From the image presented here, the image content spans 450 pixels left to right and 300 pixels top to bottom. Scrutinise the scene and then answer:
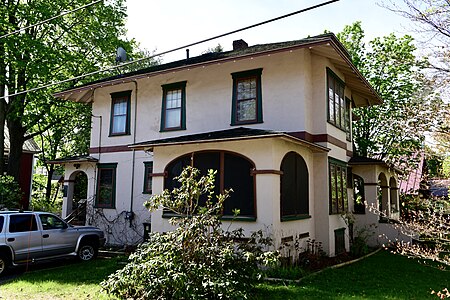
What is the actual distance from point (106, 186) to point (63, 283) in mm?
7504

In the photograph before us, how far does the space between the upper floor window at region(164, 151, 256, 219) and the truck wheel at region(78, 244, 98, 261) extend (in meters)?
4.28

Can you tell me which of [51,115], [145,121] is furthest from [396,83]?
[51,115]

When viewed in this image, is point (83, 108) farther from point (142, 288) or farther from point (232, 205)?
point (142, 288)

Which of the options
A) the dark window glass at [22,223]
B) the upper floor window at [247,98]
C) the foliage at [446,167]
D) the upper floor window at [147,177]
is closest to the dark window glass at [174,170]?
the upper floor window at [247,98]

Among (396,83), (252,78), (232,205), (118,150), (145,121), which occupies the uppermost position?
(396,83)

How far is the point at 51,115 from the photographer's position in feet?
69.7

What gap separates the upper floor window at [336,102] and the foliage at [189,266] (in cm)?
701

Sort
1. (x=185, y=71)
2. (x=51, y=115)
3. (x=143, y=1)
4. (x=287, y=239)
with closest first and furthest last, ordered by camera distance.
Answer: (x=143, y=1), (x=287, y=239), (x=185, y=71), (x=51, y=115)

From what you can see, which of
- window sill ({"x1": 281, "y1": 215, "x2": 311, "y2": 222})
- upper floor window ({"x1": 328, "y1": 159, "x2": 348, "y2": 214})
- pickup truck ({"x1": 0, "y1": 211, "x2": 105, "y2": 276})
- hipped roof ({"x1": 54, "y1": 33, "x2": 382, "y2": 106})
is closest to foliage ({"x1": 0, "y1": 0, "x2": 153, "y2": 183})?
hipped roof ({"x1": 54, "y1": 33, "x2": 382, "y2": 106})

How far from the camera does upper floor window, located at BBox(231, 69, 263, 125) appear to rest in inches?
517

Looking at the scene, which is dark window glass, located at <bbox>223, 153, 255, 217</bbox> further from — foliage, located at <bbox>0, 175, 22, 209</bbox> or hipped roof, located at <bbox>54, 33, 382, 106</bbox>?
foliage, located at <bbox>0, 175, 22, 209</bbox>

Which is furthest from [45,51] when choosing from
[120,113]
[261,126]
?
[261,126]

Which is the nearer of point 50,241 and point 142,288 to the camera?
point 142,288

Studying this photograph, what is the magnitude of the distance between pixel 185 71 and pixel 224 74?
188cm
